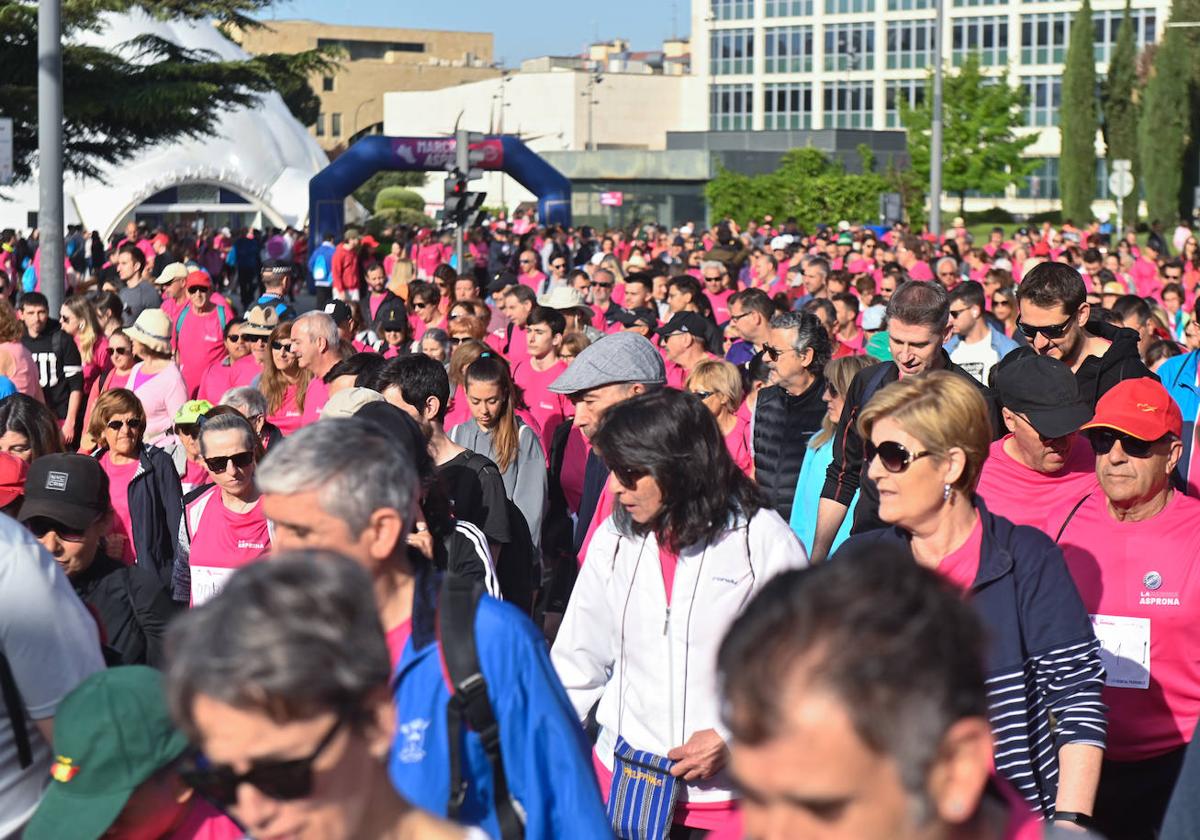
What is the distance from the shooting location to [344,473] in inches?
128

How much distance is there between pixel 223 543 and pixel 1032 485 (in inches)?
111

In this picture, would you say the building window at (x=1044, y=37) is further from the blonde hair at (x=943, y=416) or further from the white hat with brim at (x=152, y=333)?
the blonde hair at (x=943, y=416)

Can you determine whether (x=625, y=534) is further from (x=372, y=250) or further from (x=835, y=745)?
(x=372, y=250)

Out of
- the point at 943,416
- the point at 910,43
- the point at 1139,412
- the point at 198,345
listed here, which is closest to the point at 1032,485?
the point at 1139,412

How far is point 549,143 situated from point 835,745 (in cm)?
10274

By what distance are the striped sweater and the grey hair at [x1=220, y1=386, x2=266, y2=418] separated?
4094 mm

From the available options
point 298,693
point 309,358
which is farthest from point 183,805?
point 309,358

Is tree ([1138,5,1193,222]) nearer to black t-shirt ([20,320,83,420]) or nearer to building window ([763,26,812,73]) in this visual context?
building window ([763,26,812,73])

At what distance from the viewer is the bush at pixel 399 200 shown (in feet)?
260

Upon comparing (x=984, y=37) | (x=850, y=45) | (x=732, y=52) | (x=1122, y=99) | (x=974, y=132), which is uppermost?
(x=732, y=52)

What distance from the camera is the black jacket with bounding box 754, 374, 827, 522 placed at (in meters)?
8.00

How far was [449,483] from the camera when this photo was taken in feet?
21.2

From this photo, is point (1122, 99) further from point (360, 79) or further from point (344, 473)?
point (344, 473)

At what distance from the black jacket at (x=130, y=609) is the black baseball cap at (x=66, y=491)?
7.2 inches
